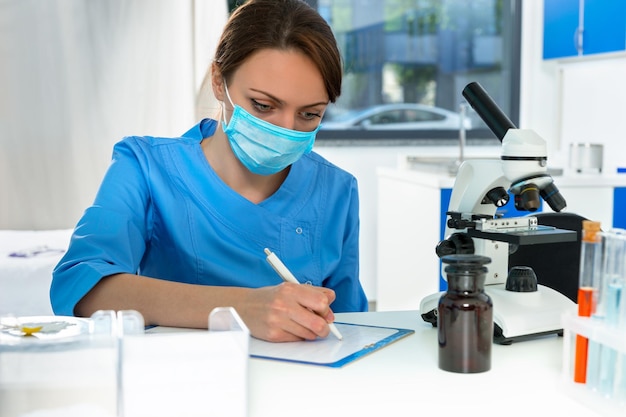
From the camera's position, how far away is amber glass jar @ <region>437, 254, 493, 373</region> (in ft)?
3.14

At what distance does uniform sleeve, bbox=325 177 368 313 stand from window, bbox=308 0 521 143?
9.16 ft

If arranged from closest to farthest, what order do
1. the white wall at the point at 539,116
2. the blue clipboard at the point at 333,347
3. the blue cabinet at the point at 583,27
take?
1. the blue clipboard at the point at 333,347
2. the blue cabinet at the point at 583,27
3. the white wall at the point at 539,116

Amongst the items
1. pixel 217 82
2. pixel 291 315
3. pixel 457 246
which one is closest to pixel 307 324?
pixel 291 315

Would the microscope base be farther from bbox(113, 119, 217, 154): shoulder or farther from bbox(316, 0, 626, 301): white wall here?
bbox(316, 0, 626, 301): white wall

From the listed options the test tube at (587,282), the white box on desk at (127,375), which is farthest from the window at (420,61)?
the white box on desk at (127,375)

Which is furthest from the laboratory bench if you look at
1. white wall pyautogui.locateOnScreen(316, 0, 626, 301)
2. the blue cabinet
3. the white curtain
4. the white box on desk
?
white wall pyautogui.locateOnScreen(316, 0, 626, 301)

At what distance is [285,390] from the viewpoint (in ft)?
3.05

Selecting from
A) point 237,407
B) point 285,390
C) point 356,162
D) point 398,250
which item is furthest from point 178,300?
point 356,162

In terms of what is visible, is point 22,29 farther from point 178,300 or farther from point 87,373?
point 87,373

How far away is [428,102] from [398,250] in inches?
44.8

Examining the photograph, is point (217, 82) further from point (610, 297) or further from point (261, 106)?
point (610, 297)

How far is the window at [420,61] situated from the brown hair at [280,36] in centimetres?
288

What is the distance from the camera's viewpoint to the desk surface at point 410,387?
2.88ft

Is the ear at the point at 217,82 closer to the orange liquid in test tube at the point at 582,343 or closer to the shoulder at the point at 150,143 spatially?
the shoulder at the point at 150,143
